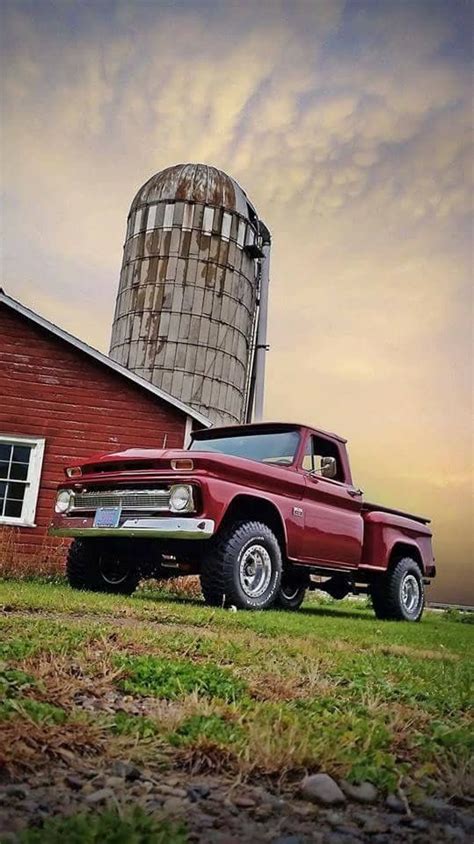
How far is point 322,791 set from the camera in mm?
1952

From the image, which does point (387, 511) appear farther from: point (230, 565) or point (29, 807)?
point (29, 807)

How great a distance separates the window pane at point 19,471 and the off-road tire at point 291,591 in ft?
18.1

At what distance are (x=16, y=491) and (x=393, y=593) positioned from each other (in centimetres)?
660

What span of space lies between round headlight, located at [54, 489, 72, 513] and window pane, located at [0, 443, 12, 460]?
5.34 meters

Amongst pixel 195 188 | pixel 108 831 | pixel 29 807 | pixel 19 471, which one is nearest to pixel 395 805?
pixel 108 831

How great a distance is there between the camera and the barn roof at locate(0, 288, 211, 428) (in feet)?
45.0

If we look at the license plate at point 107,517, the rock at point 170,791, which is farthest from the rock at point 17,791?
the license plate at point 107,517

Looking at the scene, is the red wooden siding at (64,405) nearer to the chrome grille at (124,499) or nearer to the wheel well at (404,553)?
the wheel well at (404,553)

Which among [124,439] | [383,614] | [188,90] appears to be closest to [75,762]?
[188,90]

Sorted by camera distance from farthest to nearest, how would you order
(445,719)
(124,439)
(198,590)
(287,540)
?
(124,439) → (198,590) → (287,540) → (445,719)

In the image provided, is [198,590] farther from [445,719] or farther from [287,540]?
[445,719]

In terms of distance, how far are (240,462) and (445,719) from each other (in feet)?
16.3

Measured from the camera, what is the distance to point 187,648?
409cm

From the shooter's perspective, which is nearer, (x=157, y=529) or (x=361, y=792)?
(x=361, y=792)
